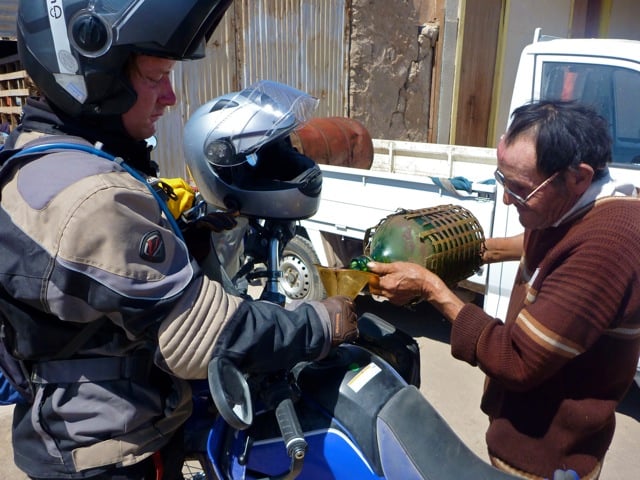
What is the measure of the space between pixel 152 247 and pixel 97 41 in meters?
0.52

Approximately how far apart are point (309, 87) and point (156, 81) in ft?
23.2

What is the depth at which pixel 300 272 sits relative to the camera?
460 cm

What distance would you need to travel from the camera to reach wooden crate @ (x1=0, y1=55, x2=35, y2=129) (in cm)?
617

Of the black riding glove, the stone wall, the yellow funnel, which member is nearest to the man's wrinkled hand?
the black riding glove

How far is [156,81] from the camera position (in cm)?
143

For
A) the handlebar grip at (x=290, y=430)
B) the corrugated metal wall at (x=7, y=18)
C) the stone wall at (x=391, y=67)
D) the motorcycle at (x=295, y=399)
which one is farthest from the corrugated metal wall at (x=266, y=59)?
the handlebar grip at (x=290, y=430)

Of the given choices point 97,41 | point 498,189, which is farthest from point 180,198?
point 498,189

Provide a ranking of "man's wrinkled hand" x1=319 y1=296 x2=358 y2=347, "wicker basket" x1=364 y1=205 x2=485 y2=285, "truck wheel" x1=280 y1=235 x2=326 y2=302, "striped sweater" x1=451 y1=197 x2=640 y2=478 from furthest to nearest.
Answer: "truck wheel" x1=280 y1=235 x2=326 y2=302 < "wicker basket" x1=364 y1=205 x2=485 y2=285 < "striped sweater" x1=451 y1=197 x2=640 y2=478 < "man's wrinkled hand" x1=319 y1=296 x2=358 y2=347

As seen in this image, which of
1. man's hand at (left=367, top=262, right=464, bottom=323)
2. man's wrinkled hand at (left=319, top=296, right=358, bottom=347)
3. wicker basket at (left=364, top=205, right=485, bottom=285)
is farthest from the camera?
wicker basket at (left=364, top=205, right=485, bottom=285)

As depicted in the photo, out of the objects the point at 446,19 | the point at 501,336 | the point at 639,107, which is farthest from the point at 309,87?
the point at 501,336

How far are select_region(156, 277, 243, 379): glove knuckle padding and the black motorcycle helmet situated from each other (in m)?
0.53

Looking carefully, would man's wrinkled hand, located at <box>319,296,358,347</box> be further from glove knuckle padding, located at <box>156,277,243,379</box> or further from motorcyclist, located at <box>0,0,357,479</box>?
glove knuckle padding, located at <box>156,277,243,379</box>

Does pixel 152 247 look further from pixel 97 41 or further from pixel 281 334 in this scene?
pixel 97 41

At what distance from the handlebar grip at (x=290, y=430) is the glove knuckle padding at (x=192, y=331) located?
19 centimetres
